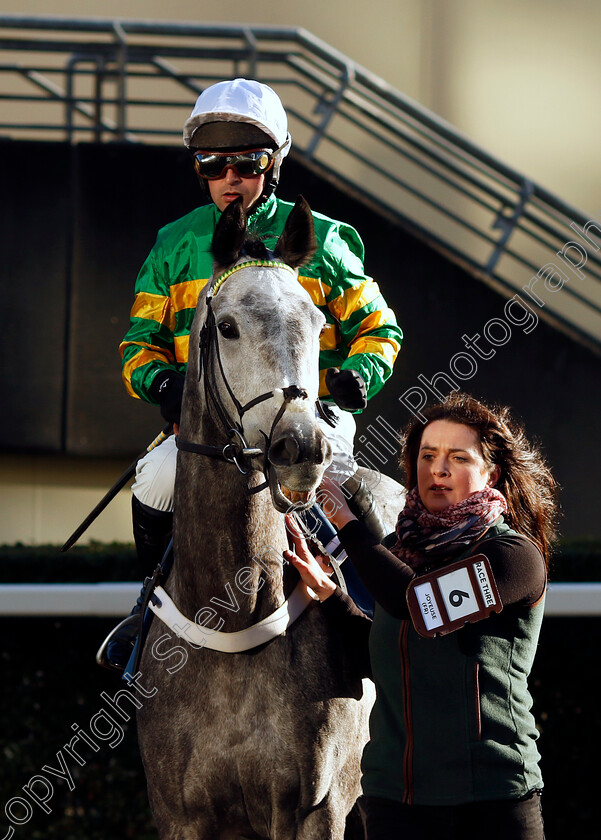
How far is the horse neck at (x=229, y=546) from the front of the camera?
2.57 m

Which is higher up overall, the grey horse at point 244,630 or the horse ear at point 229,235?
the horse ear at point 229,235

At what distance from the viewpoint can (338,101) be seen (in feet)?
21.5

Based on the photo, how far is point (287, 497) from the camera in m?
2.39

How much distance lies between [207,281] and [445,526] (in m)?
1.04

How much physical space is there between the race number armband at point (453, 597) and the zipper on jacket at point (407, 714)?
89 mm

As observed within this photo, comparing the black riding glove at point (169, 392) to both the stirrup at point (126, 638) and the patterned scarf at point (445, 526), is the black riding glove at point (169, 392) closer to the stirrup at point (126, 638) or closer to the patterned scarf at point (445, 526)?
the stirrup at point (126, 638)

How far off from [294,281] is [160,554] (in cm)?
95

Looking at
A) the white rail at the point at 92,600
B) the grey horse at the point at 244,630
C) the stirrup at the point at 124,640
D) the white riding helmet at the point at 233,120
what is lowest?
the white rail at the point at 92,600

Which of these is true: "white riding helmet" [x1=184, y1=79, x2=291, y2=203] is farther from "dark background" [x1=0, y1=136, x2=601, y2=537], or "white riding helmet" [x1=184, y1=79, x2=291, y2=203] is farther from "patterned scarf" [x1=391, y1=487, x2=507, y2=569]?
"dark background" [x1=0, y1=136, x2=601, y2=537]

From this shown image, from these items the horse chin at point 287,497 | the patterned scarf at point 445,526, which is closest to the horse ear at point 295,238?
the horse chin at point 287,497

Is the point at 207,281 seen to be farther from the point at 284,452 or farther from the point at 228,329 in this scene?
the point at 284,452

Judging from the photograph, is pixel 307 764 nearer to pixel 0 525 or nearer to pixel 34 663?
pixel 34 663

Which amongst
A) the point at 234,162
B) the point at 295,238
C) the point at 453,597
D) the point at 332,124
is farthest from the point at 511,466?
the point at 332,124

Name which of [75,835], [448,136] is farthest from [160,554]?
[448,136]
